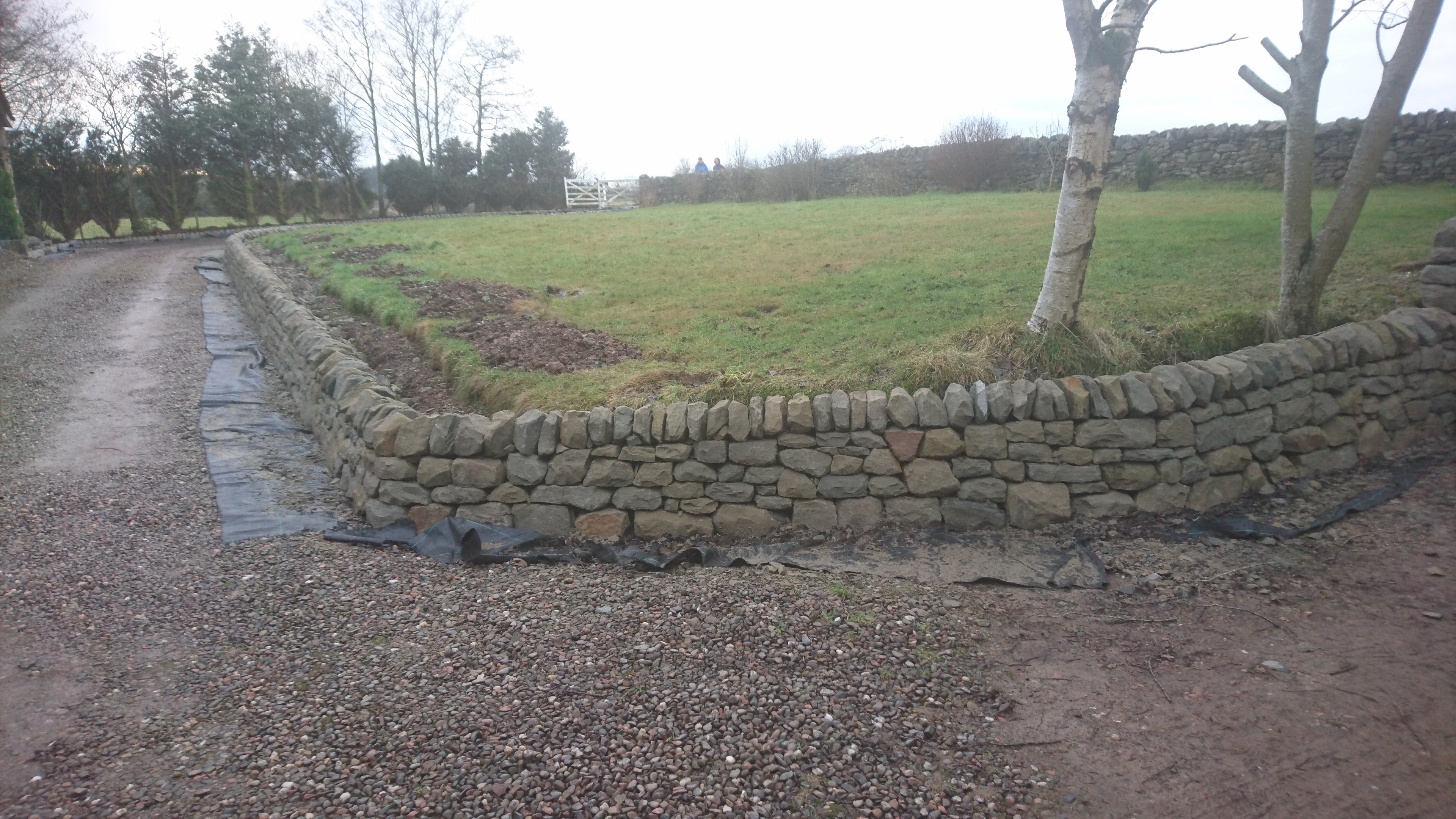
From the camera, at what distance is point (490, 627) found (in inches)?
156

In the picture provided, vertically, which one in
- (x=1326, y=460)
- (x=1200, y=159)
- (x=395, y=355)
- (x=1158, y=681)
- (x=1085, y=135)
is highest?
Result: (x=1200, y=159)

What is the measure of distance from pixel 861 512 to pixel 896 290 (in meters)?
3.89

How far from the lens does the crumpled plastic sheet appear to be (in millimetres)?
4579

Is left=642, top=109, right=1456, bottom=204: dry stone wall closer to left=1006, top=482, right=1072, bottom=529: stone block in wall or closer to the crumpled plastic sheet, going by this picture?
left=1006, top=482, right=1072, bottom=529: stone block in wall

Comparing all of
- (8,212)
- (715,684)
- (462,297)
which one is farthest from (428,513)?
(8,212)

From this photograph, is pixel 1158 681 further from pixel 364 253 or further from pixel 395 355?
pixel 364 253

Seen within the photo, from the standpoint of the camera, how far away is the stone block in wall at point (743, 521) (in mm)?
5250

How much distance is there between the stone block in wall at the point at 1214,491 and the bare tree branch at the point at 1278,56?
3.56 m

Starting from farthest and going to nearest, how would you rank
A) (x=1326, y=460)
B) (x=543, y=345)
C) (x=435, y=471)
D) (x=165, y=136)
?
(x=165, y=136) → (x=543, y=345) → (x=1326, y=460) → (x=435, y=471)

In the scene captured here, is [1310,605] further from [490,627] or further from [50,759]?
[50,759]

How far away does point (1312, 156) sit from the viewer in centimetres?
624

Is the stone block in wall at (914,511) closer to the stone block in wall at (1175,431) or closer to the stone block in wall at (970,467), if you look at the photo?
the stone block in wall at (970,467)

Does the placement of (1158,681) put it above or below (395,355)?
below

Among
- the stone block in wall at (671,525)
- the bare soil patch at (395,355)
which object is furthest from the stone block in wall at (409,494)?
the stone block in wall at (671,525)
